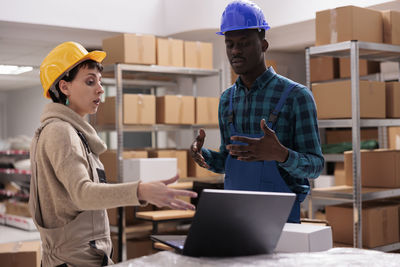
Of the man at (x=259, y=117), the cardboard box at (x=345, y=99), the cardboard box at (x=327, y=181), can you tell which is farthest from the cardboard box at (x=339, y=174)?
the man at (x=259, y=117)

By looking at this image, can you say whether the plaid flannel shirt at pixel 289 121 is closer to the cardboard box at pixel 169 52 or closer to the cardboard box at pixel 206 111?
the cardboard box at pixel 169 52

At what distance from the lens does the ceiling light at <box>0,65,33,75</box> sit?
8320 mm

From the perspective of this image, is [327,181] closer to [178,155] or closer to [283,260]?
[178,155]

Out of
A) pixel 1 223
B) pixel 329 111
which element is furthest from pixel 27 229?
pixel 329 111

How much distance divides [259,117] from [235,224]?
0.83 metres

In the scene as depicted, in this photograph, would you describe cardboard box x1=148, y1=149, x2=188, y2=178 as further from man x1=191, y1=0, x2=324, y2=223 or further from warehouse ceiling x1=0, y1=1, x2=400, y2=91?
man x1=191, y1=0, x2=324, y2=223

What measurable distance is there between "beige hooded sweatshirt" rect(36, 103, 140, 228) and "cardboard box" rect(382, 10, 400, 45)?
3193 millimetres

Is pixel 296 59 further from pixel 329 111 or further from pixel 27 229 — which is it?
pixel 27 229

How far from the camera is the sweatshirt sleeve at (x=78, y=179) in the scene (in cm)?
162

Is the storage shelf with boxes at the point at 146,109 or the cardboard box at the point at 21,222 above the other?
the storage shelf with boxes at the point at 146,109

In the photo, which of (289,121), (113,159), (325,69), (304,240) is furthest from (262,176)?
(325,69)

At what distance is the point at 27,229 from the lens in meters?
8.34

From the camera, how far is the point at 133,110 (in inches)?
214

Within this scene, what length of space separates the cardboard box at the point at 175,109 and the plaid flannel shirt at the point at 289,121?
10.6 ft
